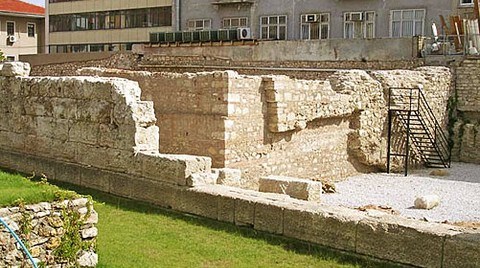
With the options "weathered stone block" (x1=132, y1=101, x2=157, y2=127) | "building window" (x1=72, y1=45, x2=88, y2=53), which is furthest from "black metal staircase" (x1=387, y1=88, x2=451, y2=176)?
"building window" (x1=72, y1=45, x2=88, y2=53)

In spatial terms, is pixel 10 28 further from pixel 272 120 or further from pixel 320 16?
pixel 272 120

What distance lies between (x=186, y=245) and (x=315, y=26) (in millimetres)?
26115

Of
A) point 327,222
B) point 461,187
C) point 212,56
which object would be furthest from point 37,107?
point 212,56

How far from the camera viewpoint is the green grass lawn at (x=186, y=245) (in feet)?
25.7

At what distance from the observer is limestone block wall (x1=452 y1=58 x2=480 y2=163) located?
21.5m

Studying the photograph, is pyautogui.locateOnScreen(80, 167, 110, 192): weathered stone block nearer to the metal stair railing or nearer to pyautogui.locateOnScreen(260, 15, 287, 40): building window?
the metal stair railing

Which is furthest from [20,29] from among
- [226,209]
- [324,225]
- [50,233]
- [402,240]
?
[402,240]

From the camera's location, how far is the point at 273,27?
34.7 meters

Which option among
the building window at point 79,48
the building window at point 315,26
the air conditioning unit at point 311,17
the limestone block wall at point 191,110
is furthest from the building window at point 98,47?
the limestone block wall at point 191,110

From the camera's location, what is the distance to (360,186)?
16.6 m

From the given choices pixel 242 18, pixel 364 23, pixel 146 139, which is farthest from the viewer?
pixel 242 18

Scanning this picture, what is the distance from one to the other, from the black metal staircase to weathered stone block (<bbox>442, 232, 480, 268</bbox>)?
11290 mm

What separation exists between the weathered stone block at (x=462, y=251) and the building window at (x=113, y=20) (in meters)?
34.7

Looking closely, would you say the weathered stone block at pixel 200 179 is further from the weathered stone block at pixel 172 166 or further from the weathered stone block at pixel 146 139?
the weathered stone block at pixel 146 139
